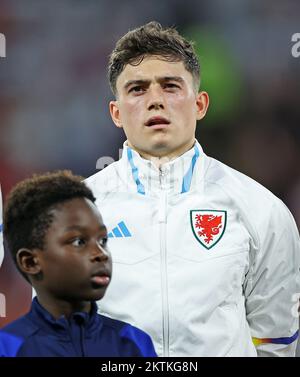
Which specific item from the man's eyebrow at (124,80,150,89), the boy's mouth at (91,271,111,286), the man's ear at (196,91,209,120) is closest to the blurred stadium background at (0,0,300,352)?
the man's ear at (196,91,209,120)

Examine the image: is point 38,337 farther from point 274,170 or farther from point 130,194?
→ point 274,170

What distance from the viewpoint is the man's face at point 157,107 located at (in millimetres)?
1183

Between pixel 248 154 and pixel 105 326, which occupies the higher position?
pixel 248 154

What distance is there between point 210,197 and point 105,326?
30 centimetres

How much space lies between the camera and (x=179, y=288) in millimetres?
1140

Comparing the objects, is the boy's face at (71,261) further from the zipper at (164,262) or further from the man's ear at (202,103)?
the man's ear at (202,103)

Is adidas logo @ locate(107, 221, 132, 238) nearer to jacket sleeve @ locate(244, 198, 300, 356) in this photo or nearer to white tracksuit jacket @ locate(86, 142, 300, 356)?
white tracksuit jacket @ locate(86, 142, 300, 356)

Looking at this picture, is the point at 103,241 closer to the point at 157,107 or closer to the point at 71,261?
the point at 71,261

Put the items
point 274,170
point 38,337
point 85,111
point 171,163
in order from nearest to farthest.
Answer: point 38,337
point 171,163
point 274,170
point 85,111

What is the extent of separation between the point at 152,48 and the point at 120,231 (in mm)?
337

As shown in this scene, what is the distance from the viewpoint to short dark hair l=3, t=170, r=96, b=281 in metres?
1.06

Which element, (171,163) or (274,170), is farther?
(274,170)

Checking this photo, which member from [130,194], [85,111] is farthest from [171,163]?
[85,111]

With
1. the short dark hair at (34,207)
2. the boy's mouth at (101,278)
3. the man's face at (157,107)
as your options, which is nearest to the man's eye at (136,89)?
the man's face at (157,107)
